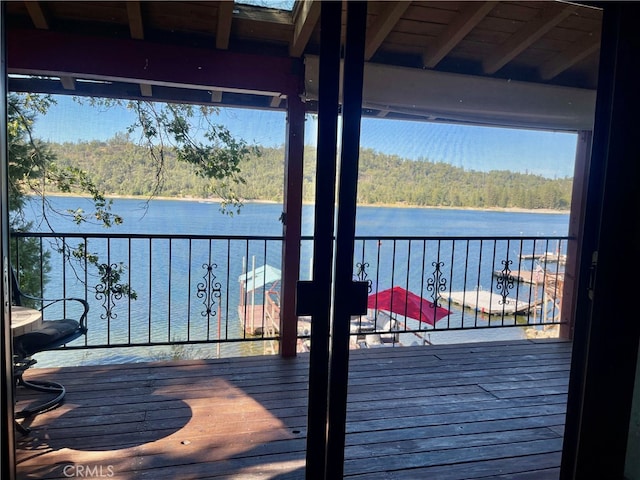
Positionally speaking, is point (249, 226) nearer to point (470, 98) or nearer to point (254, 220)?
point (254, 220)

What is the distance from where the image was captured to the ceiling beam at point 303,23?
2.59 metres

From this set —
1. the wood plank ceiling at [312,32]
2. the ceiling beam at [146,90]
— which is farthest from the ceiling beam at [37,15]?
the ceiling beam at [146,90]

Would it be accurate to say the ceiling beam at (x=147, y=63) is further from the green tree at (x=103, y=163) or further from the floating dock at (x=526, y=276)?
the floating dock at (x=526, y=276)

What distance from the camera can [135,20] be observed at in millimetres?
2639

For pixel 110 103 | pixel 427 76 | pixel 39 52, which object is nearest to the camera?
pixel 39 52

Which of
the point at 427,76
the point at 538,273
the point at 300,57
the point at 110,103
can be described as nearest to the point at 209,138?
the point at 110,103

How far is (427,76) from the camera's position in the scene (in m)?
3.40

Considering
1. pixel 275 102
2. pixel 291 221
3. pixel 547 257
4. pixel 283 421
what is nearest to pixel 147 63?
pixel 275 102

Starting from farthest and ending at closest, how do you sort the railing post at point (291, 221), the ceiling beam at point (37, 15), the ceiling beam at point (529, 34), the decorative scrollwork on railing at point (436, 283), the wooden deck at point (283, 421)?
1. the decorative scrollwork on railing at point (436, 283)
2. the railing post at point (291, 221)
3. the ceiling beam at point (529, 34)
4. the ceiling beam at point (37, 15)
5. the wooden deck at point (283, 421)

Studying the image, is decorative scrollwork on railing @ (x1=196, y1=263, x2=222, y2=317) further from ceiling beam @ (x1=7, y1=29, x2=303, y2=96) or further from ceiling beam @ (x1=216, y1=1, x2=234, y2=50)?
ceiling beam @ (x1=216, y1=1, x2=234, y2=50)

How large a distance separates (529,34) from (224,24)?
84.5 inches

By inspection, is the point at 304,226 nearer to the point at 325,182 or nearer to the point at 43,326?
the point at 43,326

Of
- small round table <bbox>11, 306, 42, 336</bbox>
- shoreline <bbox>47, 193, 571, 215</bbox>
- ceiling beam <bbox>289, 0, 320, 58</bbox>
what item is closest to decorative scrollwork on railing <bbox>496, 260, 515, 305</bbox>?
shoreline <bbox>47, 193, 571, 215</bbox>

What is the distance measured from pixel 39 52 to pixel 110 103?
1.00m
